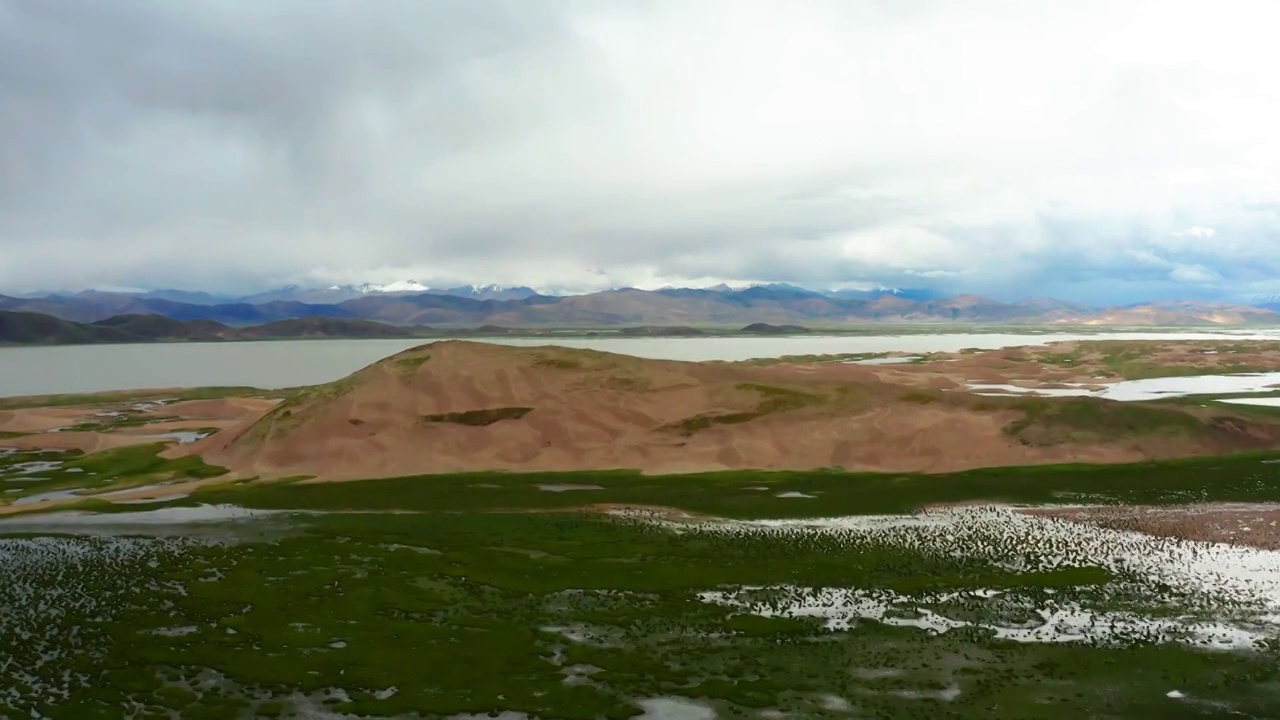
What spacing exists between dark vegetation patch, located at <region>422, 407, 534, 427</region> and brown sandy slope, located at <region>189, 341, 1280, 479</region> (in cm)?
11

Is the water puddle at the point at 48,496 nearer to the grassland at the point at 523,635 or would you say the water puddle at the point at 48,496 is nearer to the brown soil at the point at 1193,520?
the grassland at the point at 523,635

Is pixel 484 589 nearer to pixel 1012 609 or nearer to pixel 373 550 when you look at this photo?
pixel 373 550

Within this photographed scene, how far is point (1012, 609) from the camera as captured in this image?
34781mm

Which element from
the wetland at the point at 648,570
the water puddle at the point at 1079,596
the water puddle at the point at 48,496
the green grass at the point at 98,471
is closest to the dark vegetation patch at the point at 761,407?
the wetland at the point at 648,570

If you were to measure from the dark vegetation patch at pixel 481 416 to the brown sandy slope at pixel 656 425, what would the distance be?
0.11 meters

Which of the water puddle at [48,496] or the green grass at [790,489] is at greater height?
the green grass at [790,489]

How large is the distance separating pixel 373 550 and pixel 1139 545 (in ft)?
140

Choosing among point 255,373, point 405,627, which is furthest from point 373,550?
point 255,373

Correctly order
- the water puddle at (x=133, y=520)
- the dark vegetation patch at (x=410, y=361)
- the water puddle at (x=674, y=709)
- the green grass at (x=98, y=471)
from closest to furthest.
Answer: the water puddle at (x=674, y=709)
the water puddle at (x=133, y=520)
the green grass at (x=98, y=471)
the dark vegetation patch at (x=410, y=361)

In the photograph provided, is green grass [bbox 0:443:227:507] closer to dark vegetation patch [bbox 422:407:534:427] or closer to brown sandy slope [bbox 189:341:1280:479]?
brown sandy slope [bbox 189:341:1280:479]

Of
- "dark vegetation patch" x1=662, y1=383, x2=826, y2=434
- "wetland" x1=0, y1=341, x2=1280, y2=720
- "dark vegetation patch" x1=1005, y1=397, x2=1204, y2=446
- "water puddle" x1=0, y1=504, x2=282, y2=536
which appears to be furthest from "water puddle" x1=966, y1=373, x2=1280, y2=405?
"water puddle" x1=0, y1=504, x2=282, y2=536

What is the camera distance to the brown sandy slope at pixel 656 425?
73.9 metres

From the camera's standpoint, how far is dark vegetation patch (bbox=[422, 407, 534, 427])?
7994cm

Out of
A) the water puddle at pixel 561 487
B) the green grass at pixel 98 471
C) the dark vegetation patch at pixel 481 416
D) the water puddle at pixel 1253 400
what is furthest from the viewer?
the water puddle at pixel 1253 400
